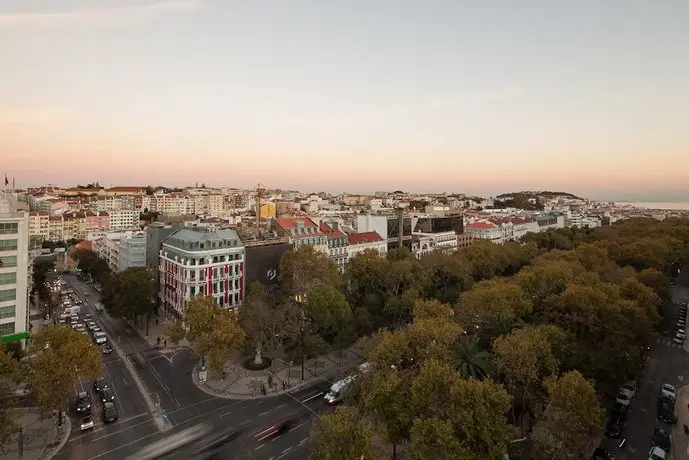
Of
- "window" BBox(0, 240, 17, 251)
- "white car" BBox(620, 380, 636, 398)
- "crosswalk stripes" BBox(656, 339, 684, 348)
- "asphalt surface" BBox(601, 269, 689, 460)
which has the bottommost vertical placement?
"asphalt surface" BBox(601, 269, 689, 460)

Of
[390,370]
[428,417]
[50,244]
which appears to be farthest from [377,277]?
[50,244]

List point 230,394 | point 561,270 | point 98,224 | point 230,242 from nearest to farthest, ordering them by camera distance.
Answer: point 230,394, point 561,270, point 230,242, point 98,224

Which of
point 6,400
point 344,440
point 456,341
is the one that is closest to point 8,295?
point 6,400

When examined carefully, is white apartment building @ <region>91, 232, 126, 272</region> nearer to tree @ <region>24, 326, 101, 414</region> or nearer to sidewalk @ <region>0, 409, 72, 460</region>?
sidewalk @ <region>0, 409, 72, 460</region>

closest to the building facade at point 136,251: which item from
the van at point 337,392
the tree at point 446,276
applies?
the tree at point 446,276

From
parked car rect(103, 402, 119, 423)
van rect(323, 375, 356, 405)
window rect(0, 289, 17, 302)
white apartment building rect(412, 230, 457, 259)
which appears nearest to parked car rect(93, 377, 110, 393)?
parked car rect(103, 402, 119, 423)

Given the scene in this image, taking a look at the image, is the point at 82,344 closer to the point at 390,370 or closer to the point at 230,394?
the point at 230,394
